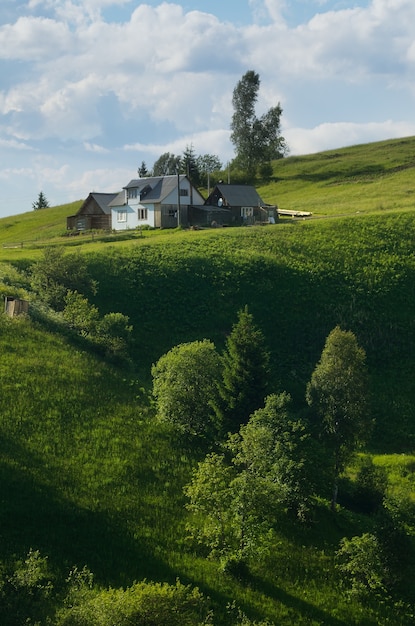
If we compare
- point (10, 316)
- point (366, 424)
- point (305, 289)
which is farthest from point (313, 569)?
point (305, 289)

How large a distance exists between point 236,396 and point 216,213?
175 ft

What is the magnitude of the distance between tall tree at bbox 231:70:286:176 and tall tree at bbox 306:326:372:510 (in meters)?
98.9

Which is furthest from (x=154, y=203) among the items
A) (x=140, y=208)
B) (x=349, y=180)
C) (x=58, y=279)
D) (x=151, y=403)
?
(x=151, y=403)

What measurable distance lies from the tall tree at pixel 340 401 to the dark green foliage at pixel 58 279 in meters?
26.9

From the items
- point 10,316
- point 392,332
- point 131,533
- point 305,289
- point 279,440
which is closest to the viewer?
point 131,533

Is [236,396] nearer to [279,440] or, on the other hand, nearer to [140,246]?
[279,440]

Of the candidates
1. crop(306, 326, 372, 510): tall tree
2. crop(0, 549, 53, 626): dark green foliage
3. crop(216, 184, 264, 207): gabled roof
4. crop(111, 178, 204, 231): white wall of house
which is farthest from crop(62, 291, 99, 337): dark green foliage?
crop(216, 184, 264, 207): gabled roof

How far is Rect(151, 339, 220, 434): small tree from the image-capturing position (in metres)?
37.9

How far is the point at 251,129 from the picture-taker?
129 m

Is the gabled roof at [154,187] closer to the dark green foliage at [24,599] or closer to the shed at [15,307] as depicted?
the shed at [15,307]

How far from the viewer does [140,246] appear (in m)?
69.6

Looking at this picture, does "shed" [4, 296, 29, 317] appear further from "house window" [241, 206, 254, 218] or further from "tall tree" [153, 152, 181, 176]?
"tall tree" [153, 152, 181, 176]

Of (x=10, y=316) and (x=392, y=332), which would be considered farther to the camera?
(x=392, y=332)

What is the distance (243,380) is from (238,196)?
191 ft
